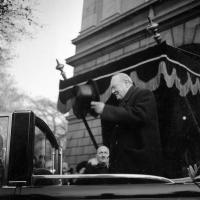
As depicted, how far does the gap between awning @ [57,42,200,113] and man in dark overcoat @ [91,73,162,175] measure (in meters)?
0.88

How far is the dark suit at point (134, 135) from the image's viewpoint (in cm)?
299

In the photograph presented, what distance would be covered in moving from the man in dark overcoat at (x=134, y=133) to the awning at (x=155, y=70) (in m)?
0.88

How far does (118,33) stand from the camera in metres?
11.3

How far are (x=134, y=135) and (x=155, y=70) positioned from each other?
1.36 m

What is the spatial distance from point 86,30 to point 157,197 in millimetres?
11648

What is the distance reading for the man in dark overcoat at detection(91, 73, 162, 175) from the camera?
9.84ft

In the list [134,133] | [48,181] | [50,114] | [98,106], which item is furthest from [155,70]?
[50,114]

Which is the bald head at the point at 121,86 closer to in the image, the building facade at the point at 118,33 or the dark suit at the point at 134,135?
the dark suit at the point at 134,135

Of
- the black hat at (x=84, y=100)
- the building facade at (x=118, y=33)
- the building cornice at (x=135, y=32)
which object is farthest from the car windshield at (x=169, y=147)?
the building cornice at (x=135, y=32)

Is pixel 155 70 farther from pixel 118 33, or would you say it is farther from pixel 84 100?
pixel 118 33

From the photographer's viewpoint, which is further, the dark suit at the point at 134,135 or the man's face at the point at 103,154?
the man's face at the point at 103,154

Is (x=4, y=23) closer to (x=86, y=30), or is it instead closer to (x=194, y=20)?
(x=86, y=30)

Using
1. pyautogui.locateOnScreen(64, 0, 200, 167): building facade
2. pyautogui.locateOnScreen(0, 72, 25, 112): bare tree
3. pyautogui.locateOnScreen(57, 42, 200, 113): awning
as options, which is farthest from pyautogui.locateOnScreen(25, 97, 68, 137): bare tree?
pyautogui.locateOnScreen(57, 42, 200, 113): awning

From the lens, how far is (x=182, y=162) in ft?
12.0
